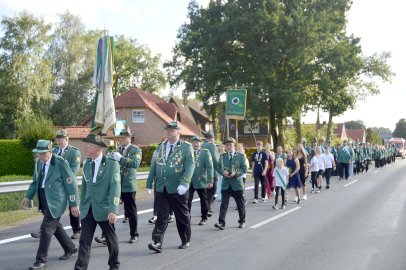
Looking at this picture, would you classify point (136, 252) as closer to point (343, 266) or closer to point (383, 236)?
point (343, 266)

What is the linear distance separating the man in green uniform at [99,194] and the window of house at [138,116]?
148ft

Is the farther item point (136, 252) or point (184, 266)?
point (136, 252)

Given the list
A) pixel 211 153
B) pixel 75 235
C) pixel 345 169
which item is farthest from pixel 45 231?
pixel 345 169

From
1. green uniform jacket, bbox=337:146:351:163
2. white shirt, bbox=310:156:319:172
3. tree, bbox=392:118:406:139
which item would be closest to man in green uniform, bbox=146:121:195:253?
white shirt, bbox=310:156:319:172

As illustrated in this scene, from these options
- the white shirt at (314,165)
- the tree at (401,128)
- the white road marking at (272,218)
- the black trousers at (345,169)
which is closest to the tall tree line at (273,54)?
the black trousers at (345,169)

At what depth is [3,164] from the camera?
32719 millimetres

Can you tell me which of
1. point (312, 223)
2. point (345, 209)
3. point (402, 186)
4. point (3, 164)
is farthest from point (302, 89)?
point (312, 223)

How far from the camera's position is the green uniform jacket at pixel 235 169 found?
1013 centimetres

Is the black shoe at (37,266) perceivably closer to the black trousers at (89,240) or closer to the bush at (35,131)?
the black trousers at (89,240)

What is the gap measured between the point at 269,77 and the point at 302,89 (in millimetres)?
3110

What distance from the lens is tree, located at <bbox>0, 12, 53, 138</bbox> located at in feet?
148

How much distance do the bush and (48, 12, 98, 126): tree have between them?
66.5ft

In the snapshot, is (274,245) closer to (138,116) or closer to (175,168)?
(175,168)

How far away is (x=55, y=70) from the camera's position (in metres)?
53.2
